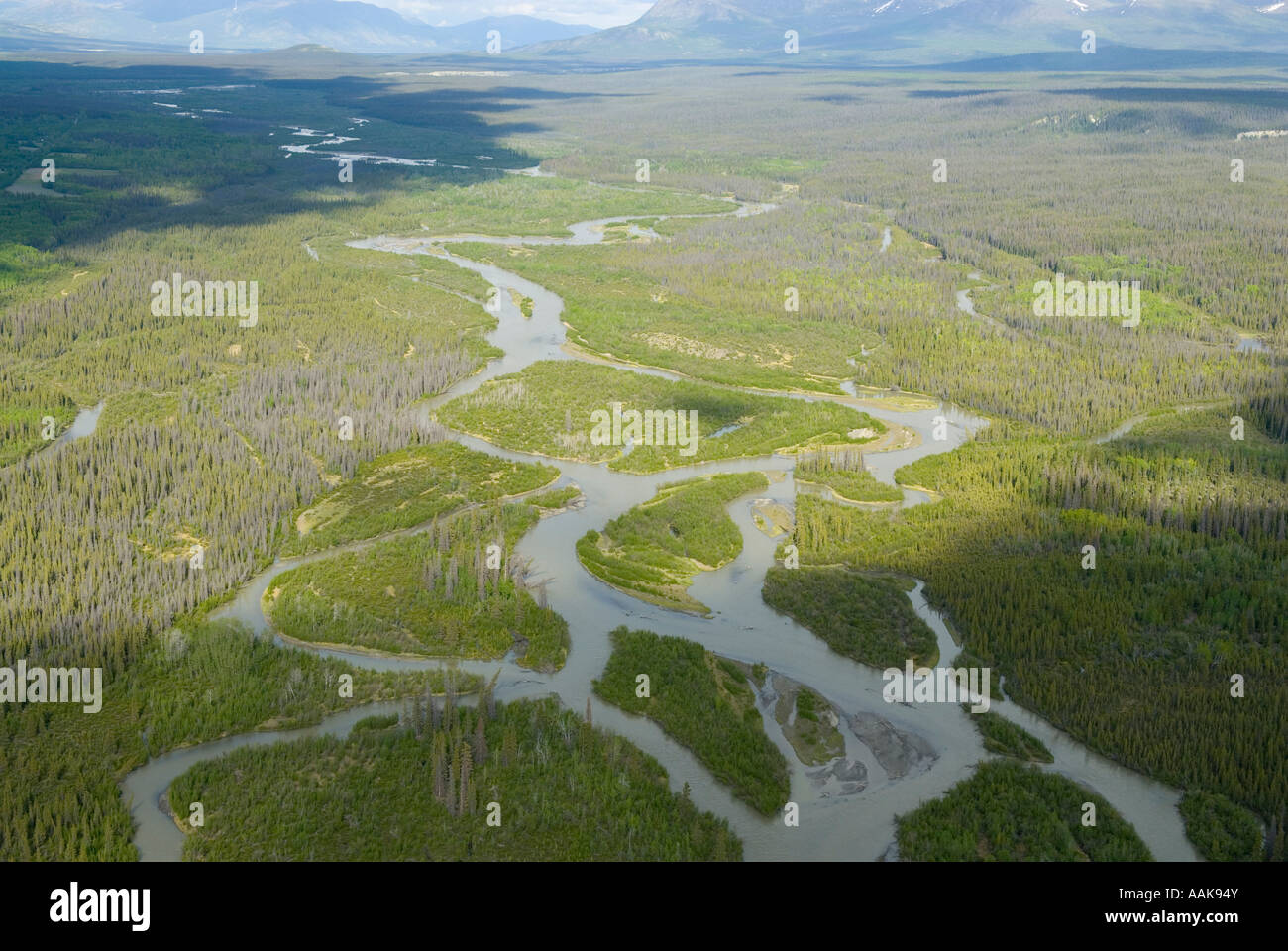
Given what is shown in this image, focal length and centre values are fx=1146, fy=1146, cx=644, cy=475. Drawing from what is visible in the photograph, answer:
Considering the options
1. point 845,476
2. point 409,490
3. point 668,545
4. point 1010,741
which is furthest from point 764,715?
point 409,490

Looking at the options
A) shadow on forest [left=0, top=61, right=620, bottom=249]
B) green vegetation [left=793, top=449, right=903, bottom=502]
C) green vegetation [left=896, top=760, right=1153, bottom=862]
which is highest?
shadow on forest [left=0, top=61, right=620, bottom=249]

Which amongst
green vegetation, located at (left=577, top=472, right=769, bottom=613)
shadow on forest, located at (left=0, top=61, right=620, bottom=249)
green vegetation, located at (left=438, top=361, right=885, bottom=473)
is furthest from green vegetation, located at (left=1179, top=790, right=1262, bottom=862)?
shadow on forest, located at (left=0, top=61, right=620, bottom=249)

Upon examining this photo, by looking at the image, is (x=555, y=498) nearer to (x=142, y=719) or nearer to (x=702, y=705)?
(x=702, y=705)

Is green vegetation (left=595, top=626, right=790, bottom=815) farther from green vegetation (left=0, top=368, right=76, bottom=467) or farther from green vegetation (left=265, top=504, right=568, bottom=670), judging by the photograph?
green vegetation (left=0, top=368, right=76, bottom=467)

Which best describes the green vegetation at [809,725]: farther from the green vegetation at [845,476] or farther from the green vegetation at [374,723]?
the green vegetation at [845,476]

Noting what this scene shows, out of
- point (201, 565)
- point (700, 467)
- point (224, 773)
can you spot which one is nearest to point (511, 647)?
point (224, 773)
